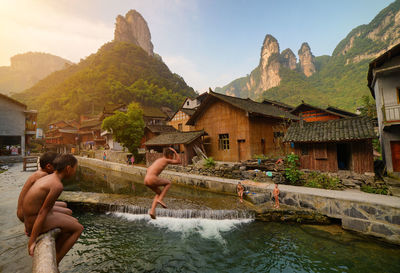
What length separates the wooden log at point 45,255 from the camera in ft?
6.72

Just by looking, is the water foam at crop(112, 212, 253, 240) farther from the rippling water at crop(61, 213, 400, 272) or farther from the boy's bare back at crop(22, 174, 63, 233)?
the boy's bare back at crop(22, 174, 63, 233)

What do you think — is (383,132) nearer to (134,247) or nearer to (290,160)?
(290,160)

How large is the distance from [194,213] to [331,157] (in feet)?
→ 32.9

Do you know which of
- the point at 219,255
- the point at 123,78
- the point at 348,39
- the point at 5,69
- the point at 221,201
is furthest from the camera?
the point at 5,69

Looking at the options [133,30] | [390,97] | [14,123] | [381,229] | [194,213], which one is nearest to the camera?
[381,229]

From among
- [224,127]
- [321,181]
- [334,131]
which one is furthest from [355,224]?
[224,127]

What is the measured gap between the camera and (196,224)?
8.27 meters

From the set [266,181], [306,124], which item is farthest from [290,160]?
Result: [306,124]

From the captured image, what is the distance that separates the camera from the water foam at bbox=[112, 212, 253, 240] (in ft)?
24.9

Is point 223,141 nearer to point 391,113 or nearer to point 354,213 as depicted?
point 354,213

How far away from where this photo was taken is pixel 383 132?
1108 cm

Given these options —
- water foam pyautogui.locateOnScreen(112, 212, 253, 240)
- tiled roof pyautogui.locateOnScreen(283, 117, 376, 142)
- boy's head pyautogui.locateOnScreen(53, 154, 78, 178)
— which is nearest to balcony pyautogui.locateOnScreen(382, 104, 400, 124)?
tiled roof pyautogui.locateOnScreen(283, 117, 376, 142)

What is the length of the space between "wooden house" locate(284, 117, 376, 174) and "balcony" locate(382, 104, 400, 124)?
2.67 ft

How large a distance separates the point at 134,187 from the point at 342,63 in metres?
81.5
